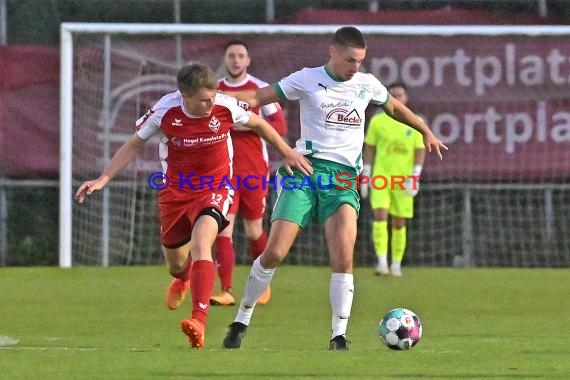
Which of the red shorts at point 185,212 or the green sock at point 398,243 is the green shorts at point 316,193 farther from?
the green sock at point 398,243

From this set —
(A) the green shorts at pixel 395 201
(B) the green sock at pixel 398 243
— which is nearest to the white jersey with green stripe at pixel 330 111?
(A) the green shorts at pixel 395 201

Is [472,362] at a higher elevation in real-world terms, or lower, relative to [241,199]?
lower

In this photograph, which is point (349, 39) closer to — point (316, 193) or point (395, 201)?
point (316, 193)

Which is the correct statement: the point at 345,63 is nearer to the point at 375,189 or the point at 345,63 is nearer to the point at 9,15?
the point at 375,189

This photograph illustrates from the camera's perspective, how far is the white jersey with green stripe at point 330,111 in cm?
841

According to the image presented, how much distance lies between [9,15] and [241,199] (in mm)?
5495

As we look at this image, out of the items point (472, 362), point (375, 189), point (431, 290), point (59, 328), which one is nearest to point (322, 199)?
point (472, 362)

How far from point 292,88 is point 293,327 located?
84.4 inches

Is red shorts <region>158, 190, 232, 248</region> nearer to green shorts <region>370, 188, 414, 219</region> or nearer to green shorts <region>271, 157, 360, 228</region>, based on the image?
green shorts <region>271, 157, 360, 228</region>

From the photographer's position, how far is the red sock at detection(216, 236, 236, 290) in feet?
37.5

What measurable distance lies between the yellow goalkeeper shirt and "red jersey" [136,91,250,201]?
5.56 metres

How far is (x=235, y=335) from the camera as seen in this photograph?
8.28 meters

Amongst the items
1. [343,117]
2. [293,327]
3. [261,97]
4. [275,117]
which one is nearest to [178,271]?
[293,327]

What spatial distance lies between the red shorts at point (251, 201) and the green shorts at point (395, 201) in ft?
9.97
